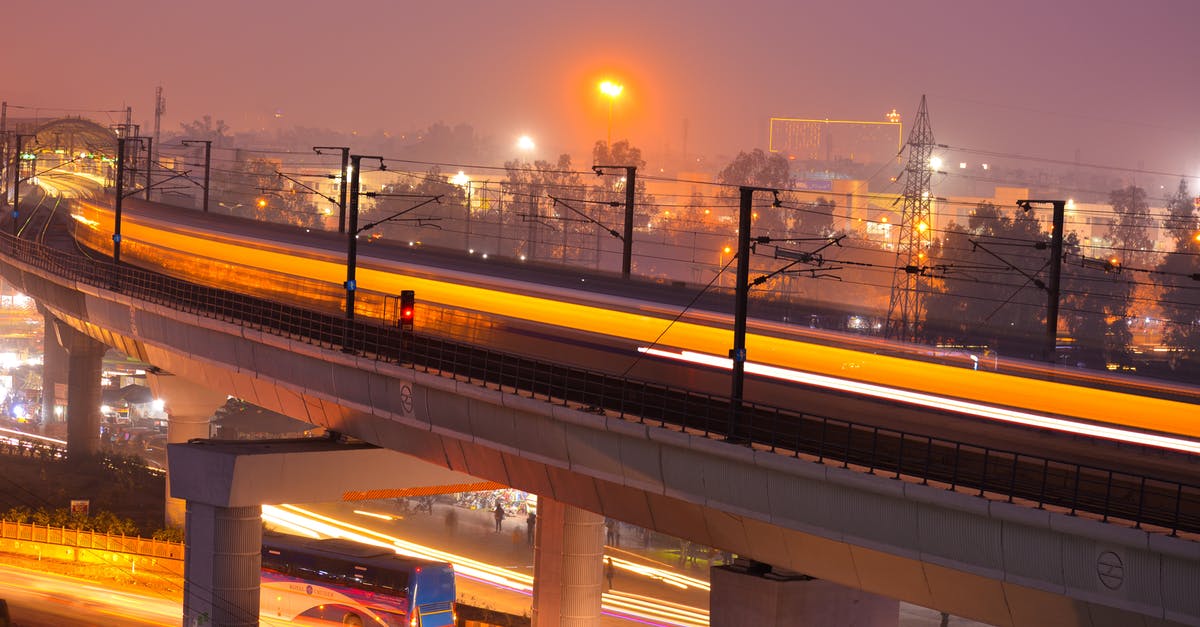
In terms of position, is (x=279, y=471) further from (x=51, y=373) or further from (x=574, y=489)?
(x=51, y=373)

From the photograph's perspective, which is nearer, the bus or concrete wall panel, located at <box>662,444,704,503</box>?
concrete wall panel, located at <box>662,444,704,503</box>

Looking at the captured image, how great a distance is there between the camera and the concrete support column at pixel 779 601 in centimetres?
2034

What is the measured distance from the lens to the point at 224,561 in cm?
3012

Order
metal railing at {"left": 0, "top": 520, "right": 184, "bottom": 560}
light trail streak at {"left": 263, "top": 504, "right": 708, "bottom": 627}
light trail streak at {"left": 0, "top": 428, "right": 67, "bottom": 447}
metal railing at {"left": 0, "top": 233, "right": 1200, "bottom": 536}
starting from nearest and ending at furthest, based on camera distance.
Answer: metal railing at {"left": 0, "top": 233, "right": 1200, "bottom": 536} < light trail streak at {"left": 263, "top": 504, "right": 708, "bottom": 627} < metal railing at {"left": 0, "top": 520, "right": 184, "bottom": 560} < light trail streak at {"left": 0, "top": 428, "right": 67, "bottom": 447}

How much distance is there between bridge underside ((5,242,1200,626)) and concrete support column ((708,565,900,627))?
1044 millimetres

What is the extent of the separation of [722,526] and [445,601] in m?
14.9

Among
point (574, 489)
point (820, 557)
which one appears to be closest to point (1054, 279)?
point (574, 489)

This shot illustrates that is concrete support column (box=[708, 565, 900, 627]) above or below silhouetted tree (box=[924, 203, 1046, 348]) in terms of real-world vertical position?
below

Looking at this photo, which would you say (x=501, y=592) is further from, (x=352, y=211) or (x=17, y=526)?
(x=17, y=526)

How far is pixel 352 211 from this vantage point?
3419 cm

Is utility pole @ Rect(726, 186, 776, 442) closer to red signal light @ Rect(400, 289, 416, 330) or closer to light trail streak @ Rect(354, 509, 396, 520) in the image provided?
red signal light @ Rect(400, 289, 416, 330)

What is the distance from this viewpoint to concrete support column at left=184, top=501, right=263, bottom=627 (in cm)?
2997

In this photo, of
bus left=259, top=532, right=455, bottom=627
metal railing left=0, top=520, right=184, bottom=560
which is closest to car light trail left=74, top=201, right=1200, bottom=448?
bus left=259, top=532, right=455, bottom=627

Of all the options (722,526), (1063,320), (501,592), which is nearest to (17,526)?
(501,592)
